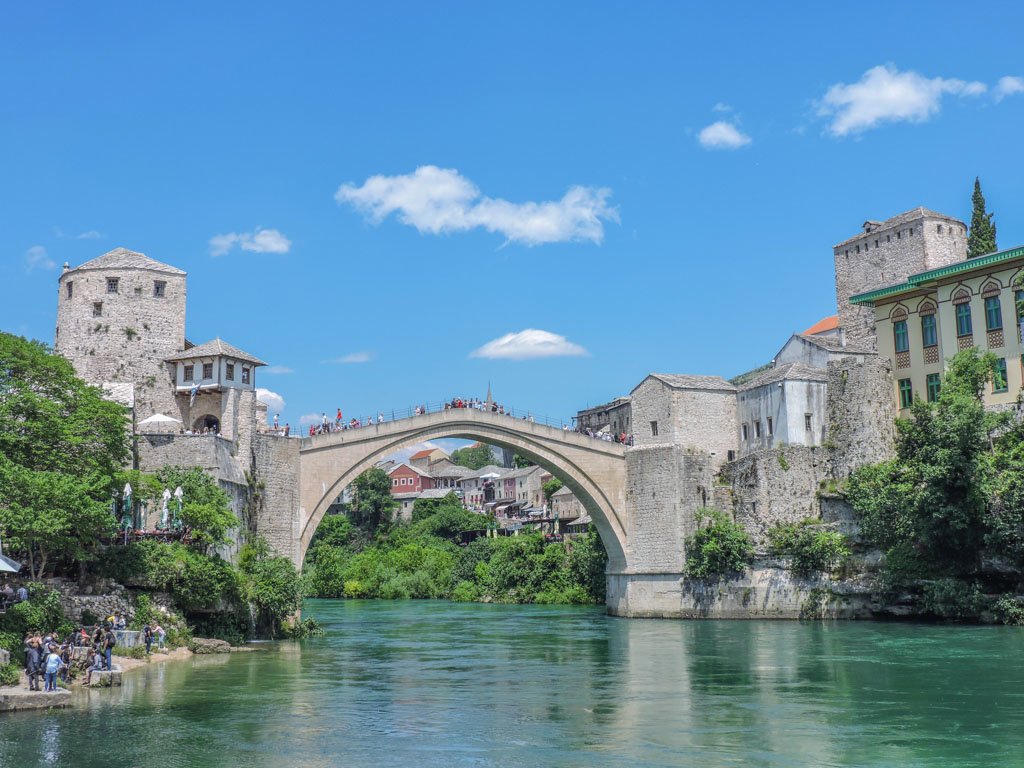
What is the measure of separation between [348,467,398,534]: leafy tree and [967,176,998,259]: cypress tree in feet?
150

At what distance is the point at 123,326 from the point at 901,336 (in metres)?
28.9

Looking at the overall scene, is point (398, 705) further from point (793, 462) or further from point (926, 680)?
point (793, 462)

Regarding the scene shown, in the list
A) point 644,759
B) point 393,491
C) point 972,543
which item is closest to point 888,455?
point 972,543

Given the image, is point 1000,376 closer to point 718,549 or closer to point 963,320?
point 963,320

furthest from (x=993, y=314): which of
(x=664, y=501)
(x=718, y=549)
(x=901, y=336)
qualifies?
(x=664, y=501)

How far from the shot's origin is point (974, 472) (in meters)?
33.7

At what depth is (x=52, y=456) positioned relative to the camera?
26.9m

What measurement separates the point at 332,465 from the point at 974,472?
845 inches

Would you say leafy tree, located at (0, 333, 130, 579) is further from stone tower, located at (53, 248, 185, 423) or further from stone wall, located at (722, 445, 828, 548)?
stone wall, located at (722, 445, 828, 548)

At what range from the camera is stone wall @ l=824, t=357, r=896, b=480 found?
40781 millimetres

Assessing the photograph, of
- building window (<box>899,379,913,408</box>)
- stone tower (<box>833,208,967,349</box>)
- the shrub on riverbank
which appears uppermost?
stone tower (<box>833,208,967,349</box>)

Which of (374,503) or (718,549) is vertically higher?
(374,503)

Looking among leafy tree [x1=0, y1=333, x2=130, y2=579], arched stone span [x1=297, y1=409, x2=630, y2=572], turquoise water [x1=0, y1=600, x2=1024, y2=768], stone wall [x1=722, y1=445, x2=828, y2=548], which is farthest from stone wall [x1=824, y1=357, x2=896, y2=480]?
leafy tree [x1=0, y1=333, x2=130, y2=579]

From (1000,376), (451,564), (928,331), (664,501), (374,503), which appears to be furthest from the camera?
(374,503)
